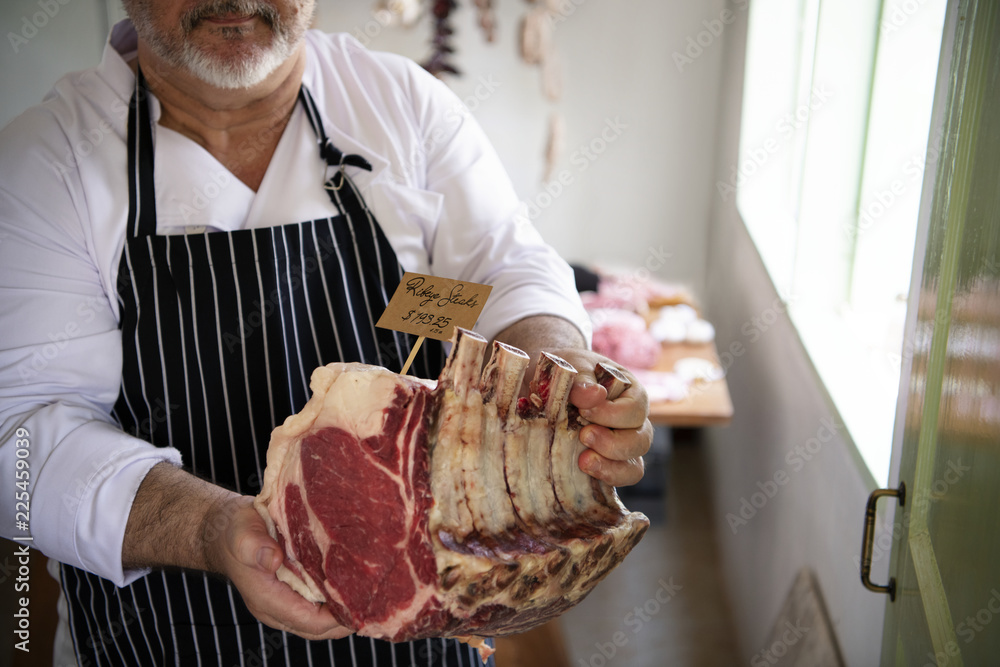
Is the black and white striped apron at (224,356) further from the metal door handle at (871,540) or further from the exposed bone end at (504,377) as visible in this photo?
the metal door handle at (871,540)

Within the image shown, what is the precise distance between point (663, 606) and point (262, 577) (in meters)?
2.80

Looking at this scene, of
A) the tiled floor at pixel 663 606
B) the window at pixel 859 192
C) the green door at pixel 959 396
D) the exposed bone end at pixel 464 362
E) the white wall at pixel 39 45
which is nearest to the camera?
the green door at pixel 959 396

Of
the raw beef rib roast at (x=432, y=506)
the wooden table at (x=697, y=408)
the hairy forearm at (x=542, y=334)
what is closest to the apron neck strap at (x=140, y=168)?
the raw beef rib roast at (x=432, y=506)

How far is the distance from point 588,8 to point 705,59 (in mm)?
781

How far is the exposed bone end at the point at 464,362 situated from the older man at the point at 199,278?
30cm

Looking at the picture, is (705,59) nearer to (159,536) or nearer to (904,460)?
(904,460)

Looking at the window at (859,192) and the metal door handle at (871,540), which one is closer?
the metal door handle at (871,540)

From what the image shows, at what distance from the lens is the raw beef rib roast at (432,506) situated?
1.08 m

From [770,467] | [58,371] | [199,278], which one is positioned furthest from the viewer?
[770,467]

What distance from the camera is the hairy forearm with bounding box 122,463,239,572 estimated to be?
4.15 ft

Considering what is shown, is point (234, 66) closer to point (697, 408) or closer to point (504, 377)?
point (504, 377)

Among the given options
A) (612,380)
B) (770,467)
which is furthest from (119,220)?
(770,467)

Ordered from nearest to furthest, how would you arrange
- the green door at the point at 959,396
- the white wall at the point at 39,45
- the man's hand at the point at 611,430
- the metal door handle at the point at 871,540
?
the green door at the point at 959,396 < the man's hand at the point at 611,430 < the metal door handle at the point at 871,540 < the white wall at the point at 39,45

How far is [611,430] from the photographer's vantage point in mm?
1238
